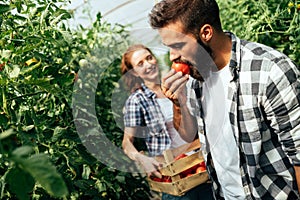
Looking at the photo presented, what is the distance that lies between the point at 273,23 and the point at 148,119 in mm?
958

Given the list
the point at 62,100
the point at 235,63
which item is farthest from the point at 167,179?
the point at 235,63

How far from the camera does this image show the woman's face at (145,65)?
2.76 meters

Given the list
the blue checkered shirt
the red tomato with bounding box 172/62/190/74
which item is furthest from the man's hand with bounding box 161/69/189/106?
the blue checkered shirt

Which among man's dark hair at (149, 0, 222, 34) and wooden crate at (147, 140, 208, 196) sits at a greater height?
man's dark hair at (149, 0, 222, 34)

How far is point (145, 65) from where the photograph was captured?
9.25ft

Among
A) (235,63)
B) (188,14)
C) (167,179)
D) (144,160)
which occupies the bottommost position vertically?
(167,179)

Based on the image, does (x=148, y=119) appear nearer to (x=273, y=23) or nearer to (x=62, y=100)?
(x=62, y=100)

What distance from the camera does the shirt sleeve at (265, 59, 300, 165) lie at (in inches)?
57.4

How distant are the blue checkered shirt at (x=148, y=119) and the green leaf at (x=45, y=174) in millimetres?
2059

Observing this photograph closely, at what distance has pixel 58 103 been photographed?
2.14 metres

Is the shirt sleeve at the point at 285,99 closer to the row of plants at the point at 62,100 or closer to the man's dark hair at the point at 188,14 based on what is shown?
the man's dark hair at the point at 188,14

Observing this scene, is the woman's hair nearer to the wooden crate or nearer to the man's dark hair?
the wooden crate

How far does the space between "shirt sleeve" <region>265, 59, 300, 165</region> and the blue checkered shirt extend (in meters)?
1.16

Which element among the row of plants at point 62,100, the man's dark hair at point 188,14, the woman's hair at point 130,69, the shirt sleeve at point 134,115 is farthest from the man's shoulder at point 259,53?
the woman's hair at point 130,69
